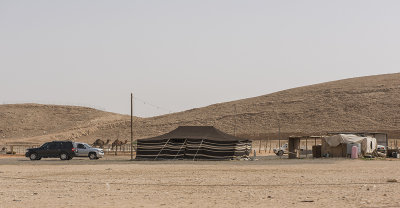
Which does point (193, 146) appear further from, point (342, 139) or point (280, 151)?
point (342, 139)

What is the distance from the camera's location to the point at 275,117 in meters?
122

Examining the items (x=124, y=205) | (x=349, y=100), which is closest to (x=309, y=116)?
(x=349, y=100)

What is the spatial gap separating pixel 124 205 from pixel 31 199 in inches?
115

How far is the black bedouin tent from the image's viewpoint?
4762cm

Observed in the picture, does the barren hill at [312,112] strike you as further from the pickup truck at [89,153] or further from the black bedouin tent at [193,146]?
the pickup truck at [89,153]

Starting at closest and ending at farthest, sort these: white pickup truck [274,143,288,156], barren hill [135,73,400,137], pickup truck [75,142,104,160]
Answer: pickup truck [75,142,104,160]
white pickup truck [274,143,288,156]
barren hill [135,73,400,137]

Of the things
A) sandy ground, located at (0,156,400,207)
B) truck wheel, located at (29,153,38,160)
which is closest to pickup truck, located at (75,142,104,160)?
truck wheel, located at (29,153,38,160)

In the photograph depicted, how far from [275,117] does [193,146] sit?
75347mm

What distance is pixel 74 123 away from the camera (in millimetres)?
155750

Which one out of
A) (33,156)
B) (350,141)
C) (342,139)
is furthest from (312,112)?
(33,156)

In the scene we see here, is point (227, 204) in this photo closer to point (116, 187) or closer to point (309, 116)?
point (116, 187)

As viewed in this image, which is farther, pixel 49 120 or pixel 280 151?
pixel 49 120

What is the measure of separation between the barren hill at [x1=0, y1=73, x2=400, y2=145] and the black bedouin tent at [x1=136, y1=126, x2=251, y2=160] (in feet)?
185

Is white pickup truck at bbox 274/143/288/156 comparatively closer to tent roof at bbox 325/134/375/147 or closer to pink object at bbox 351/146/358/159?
tent roof at bbox 325/134/375/147
